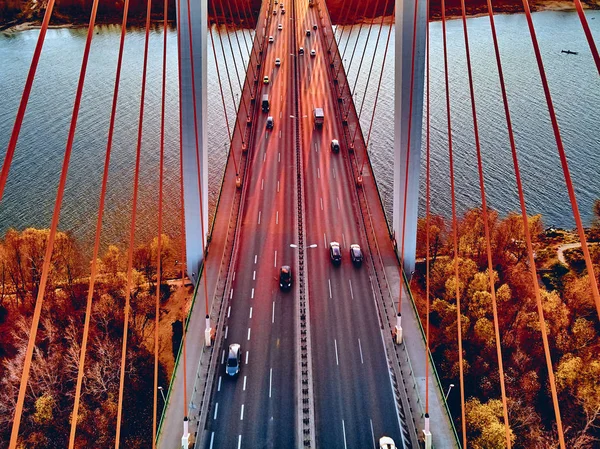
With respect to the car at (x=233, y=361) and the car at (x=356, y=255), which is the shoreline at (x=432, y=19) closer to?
the car at (x=356, y=255)

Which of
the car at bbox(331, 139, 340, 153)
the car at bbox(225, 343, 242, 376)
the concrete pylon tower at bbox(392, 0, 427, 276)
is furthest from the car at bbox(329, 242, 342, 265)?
the car at bbox(331, 139, 340, 153)

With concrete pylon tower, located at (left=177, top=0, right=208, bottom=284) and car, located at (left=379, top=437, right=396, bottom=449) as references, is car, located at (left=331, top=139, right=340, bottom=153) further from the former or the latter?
car, located at (left=379, top=437, right=396, bottom=449)

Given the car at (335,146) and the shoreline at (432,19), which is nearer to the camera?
the car at (335,146)

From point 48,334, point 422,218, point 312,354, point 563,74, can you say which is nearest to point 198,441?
point 312,354

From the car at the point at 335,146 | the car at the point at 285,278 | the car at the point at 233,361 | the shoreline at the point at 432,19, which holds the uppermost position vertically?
the shoreline at the point at 432,19

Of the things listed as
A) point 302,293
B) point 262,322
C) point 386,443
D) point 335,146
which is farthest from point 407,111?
point 386,443

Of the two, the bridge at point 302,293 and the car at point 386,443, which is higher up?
the bridge at point 302,293

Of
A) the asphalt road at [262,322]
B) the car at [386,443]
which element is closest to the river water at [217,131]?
the asphalt road at [262,322]

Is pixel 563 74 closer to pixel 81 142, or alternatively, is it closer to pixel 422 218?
pixel 422 218
